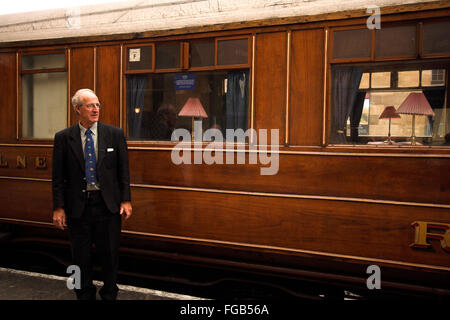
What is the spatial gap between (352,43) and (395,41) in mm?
331

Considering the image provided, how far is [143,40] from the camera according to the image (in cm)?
394

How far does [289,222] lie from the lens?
11.3 feet

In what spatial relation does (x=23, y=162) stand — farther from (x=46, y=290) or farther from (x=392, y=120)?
(x=392, y=120)

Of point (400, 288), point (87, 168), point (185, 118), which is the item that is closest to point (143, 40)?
point (185, 118)

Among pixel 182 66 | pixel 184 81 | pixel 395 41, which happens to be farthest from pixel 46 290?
pixel 395 41

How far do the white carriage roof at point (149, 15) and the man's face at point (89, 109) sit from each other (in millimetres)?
1196

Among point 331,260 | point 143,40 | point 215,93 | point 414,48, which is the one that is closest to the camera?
point 414,48

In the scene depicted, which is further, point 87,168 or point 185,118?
point 185,118

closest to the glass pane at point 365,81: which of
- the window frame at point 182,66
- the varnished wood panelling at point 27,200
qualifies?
the window frame at point 182,66

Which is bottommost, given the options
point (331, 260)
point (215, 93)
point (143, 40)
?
point (331, 260)

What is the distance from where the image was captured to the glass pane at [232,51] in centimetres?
360

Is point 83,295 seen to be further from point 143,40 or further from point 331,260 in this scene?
point 143,40

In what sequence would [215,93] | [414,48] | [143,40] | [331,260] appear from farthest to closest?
[143,40] → [215,93] → [331,260] → [414,48]
